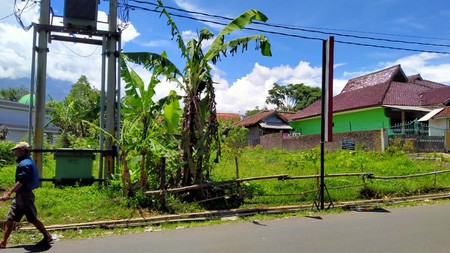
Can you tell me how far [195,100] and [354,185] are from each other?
5.27 metres

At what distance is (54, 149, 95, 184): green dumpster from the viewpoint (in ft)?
32.7

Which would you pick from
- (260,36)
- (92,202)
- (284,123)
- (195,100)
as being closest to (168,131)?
(195,100)

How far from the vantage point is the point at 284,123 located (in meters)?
38.7

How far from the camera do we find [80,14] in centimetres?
1012

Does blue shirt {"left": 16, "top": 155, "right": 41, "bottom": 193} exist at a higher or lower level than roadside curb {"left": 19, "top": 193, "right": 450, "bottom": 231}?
higher

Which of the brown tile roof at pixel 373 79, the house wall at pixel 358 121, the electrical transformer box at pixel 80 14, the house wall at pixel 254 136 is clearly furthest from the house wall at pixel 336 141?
the electrical transformer box at pixel 80 14

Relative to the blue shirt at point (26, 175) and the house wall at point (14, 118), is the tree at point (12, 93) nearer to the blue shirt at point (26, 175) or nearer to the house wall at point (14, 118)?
the house wall at point (14, 118)

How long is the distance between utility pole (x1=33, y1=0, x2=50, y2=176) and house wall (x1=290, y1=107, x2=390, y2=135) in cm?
2229

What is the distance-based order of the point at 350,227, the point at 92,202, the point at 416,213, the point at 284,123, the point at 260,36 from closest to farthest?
1. the point at 350,227
2. the point at 92,202
3. the point at 416,213
4. the point at 260,36
5. the point at 284,123

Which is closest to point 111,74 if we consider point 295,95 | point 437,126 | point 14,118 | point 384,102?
point 384,102

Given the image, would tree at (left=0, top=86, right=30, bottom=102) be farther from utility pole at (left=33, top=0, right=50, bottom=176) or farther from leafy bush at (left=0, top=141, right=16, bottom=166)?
utility pole at (left=33, top=0, right=50, bottom=176)

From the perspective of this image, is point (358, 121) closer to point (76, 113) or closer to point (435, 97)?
point (435, 97)

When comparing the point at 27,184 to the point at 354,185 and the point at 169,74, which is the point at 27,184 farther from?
the point at 354,185

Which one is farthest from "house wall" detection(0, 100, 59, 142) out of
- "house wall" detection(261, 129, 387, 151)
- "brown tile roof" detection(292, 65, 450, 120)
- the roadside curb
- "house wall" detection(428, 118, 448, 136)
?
"house wall" detection(428, 118, 448, 136)
